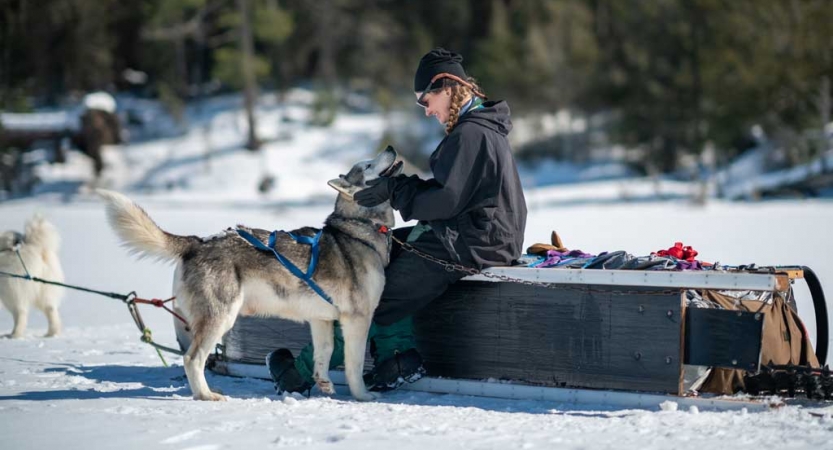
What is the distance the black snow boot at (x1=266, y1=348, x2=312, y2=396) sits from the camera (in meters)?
4.68

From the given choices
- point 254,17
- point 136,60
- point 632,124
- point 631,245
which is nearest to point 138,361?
point 631,245

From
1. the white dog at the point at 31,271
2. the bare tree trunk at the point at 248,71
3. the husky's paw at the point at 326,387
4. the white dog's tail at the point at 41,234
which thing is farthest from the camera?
the bare tree trunk at the point at 248,71

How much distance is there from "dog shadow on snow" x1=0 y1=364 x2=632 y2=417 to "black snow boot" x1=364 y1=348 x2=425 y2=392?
0.09 m

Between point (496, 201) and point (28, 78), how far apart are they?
32552mm

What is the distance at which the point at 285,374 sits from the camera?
470 centimetres

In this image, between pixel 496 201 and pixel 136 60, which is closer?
pixel 496 201

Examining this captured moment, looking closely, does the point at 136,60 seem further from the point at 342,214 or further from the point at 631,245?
the point at 342,214

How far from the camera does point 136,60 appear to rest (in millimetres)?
40000

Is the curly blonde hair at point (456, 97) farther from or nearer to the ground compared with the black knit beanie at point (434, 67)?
nearer to the ground

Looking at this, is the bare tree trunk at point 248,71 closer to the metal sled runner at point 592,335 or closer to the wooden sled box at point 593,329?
the metal sled runner at point 592,335

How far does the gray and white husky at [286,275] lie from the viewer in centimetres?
434

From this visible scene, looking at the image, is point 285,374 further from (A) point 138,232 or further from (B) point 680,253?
(B) point 680,253

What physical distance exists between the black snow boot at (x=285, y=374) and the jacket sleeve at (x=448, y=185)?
106 cm

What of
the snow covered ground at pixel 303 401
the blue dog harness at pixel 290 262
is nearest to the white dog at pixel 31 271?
the snow covered ground at pixel 303 401
